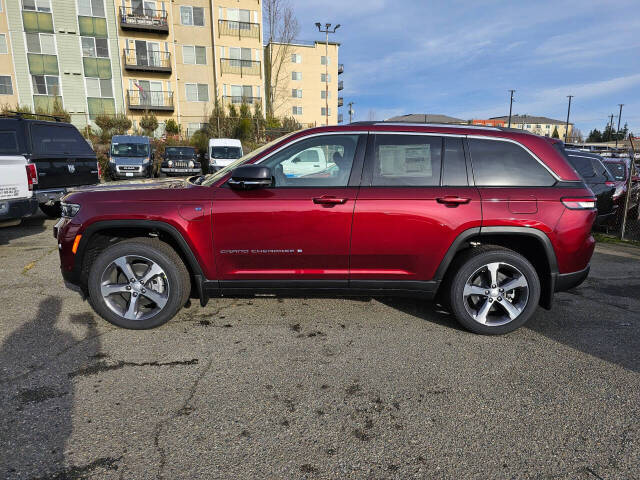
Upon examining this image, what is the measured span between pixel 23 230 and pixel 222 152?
11911 millimetres

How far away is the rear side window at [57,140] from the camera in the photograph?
8.00 meters

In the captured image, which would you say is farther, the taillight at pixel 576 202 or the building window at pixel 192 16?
the building window at pixel 192 16

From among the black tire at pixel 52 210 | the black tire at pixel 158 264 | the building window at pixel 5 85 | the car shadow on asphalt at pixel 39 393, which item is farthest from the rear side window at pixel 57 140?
the building window at pixel 5 85

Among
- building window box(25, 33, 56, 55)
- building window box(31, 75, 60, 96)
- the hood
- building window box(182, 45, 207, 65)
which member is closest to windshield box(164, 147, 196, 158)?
the hood

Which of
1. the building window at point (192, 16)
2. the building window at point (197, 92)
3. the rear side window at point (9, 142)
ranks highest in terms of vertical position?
the building window at point (192, 16)

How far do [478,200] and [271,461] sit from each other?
101 inches

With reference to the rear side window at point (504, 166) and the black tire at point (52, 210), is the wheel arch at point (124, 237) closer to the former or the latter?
the rear side window at point (504, 166)

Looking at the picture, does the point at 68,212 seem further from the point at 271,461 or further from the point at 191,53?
the point at 191,53

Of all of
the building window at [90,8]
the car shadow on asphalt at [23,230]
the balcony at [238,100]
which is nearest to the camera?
the car shadow on asphalt at [23,230]

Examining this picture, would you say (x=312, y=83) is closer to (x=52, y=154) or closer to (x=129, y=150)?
(x=129, y=150)

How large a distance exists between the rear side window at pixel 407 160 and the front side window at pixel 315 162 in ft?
0.82

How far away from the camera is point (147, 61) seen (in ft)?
102

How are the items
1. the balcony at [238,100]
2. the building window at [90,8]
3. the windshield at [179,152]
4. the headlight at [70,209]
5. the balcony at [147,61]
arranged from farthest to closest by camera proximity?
the balcony at [238,100]
the balcony at [147,61]
the building window at [90,8]
the windshield at [179,152]
the headlight at [70,209]

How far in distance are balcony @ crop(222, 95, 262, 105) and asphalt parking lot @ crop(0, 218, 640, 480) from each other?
3252cm
